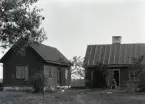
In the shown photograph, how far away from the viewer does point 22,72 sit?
37406 millimetres

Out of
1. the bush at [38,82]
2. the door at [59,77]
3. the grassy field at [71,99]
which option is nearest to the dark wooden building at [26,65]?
the door at [59,77]

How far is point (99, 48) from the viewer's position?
4191 cm

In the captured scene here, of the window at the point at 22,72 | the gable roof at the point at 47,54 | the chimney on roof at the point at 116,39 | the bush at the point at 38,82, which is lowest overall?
the bush at the point at 38,82

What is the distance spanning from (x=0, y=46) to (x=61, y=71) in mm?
22205

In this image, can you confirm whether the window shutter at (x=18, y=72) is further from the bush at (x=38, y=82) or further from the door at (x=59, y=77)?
the bush at (x=38, y=82)

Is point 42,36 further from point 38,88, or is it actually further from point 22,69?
point 22,69

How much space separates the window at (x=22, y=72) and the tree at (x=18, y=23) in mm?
16818

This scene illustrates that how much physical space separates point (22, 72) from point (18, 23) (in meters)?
18.4

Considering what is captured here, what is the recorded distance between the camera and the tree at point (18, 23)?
1889cm

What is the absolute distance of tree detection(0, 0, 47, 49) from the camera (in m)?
18.9

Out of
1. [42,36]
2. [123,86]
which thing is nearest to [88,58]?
[123,86]

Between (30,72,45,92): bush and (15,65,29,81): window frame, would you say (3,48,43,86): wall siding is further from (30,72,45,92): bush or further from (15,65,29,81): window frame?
(30,72,45,92): bush

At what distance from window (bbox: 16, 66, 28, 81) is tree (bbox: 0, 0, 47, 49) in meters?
16.8

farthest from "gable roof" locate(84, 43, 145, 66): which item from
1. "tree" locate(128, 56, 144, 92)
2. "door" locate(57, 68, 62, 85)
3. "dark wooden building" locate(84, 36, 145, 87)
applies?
"tree" locate(128, 56, 144, 92)
